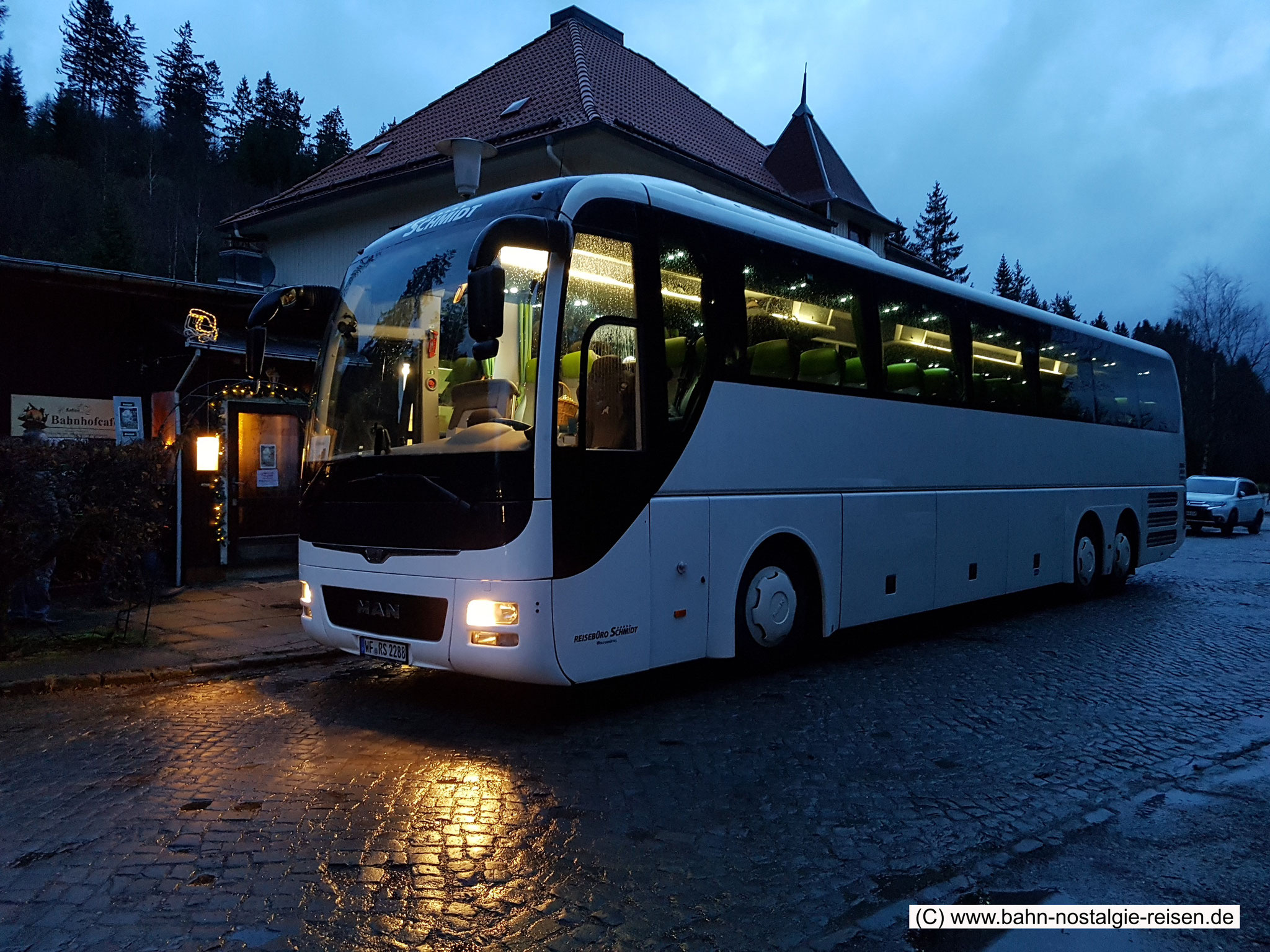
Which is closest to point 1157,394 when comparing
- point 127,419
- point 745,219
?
point 745,219

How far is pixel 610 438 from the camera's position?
6.48 meters

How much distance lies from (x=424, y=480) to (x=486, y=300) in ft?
4.55

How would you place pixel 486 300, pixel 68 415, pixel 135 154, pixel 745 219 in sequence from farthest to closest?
pixel 135 154, pixel 68 415, pixel 745 219, pixel 486 300

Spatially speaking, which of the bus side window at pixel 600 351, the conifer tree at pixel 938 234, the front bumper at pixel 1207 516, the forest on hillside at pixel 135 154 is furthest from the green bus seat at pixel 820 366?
the conifer tree at pixel 938 234

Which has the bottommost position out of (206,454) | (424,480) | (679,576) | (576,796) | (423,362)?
(576,796)

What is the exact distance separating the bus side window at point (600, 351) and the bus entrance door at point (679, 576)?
0.65m

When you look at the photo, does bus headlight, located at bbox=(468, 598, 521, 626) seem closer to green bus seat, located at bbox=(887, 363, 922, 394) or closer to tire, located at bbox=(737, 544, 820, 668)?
tire, located at bbox=(737, 544, 820, 668)

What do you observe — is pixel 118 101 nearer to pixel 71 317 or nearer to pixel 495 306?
pixel 71 317

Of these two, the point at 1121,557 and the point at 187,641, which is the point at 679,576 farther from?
the point at 1121,557

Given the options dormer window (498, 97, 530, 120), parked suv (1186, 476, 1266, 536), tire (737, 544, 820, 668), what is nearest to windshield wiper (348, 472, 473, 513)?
tire (737, 544, 820, 668)

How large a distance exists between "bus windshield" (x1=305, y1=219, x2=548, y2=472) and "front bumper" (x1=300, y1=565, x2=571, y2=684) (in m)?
0.85

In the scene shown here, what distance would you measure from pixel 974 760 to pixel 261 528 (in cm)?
1210

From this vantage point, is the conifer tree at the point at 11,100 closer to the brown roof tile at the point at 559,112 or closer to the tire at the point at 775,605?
the brown roof tile at the point at 559,112

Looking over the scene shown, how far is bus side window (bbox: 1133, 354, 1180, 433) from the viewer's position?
15.1 meters
